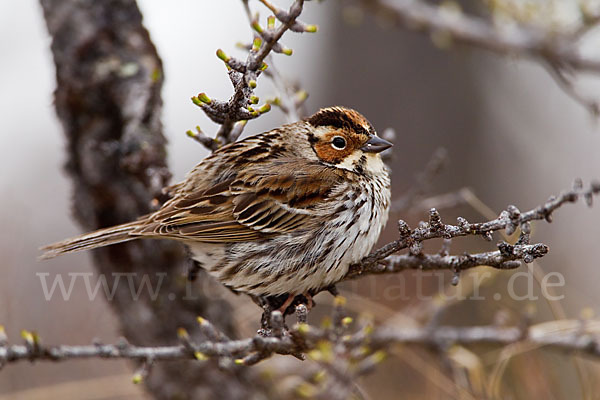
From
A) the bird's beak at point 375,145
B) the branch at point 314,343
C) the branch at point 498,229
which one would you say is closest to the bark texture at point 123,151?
the branch at point 314,343

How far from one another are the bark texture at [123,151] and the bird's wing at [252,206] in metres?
0.35

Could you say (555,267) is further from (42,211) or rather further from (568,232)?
(42,211)

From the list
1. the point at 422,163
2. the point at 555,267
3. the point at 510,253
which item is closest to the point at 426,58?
the point at 422,163

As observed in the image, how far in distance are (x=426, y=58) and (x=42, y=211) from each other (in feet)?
14.0

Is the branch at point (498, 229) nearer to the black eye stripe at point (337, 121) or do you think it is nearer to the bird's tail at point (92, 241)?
the black eye stripe at point (337, 121)

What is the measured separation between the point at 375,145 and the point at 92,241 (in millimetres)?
1401

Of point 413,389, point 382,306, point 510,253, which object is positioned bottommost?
point 413,389

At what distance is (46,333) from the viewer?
4.67 metres

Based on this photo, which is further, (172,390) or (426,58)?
(426,58)

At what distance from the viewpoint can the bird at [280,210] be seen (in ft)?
9.76

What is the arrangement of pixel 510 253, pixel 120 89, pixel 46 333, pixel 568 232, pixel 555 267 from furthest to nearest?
pixel 568 232
pixel 555 267
pixel 46 333
pixel 120 89
pixel 510 253

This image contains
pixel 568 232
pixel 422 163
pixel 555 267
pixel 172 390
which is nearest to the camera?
pixel 172 390

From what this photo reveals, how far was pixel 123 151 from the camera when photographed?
3359mm

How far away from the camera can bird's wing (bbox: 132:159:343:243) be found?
9.98 feet
